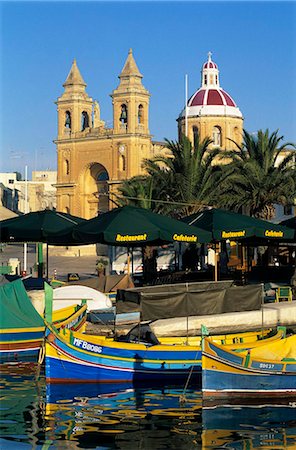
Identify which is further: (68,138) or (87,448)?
(68,138)

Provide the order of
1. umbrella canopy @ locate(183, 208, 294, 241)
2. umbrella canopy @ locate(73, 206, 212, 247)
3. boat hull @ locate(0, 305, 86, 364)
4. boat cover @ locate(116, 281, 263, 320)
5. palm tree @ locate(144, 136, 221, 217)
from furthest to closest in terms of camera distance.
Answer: palm tree @ locate(144, 136, 221, 217), umbrella canopy @ locate(183, 208, 294, 241), umbrella canopy @ locate(73, 206, 212, 247), boat hull @ locate(0, 305, 86, 364), boat cover @ locate(116, 281, 263, 320)

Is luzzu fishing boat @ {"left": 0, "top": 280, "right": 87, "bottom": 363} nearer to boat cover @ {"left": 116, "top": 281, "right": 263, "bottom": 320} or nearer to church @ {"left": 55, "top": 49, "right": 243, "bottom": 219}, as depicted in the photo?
boat cover @ {"left": 116, "top": 281, "right": 263, "bottom": 320}

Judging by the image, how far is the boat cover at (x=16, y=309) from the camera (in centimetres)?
2366

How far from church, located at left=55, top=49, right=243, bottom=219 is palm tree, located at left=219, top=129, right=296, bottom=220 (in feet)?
129

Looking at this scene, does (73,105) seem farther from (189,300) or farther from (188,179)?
(189,300)

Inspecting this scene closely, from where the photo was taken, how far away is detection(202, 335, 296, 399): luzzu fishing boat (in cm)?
1736

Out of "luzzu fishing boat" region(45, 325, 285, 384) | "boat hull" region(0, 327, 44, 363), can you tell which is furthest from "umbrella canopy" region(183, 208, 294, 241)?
"luzzu fishing boat" region(45, 325, 285, 384)

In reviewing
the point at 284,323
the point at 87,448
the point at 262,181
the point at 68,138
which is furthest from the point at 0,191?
the point at 87,448

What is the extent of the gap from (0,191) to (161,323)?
99.9 meters

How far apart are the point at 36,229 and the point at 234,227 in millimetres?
6913

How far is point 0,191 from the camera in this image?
11912cm

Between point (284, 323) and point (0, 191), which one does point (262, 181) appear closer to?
point (284, 323)

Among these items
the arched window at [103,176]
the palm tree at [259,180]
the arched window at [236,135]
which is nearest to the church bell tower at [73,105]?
the arched window at [103,176]


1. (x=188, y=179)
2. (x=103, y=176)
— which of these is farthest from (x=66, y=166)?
(x=188, y=179)
